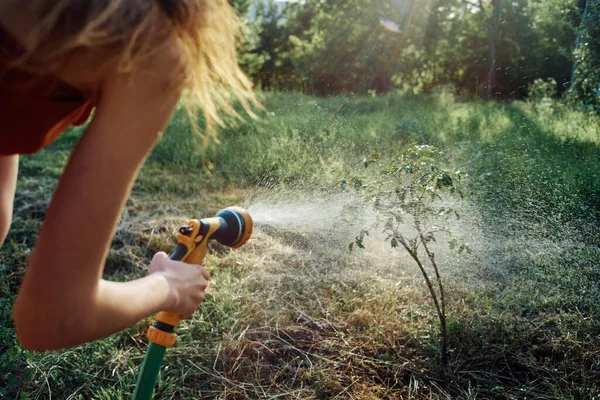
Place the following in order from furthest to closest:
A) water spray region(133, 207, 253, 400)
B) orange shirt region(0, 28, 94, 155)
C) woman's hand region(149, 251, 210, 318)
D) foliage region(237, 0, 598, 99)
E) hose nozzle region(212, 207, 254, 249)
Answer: foliage region(237, 0, 598, 99) → hose nozzle region(212, 207, 254, 249) → water spray region(133, 207, 253, 400) → woman's hand region(149, 251, 210, 318) → orange shirt region(0, 28, 94, 155)

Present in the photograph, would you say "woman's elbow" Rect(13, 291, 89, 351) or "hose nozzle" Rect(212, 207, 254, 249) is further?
"hose nozzle" Rect(212, 207, 254, 249)

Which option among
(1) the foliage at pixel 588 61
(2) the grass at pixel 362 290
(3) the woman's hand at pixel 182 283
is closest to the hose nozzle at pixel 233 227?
(3) the woman's hand at pixel 182 283

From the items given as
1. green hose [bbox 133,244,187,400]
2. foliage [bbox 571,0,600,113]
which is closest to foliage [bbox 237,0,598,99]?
foliage [bbox 571,0,600,113]

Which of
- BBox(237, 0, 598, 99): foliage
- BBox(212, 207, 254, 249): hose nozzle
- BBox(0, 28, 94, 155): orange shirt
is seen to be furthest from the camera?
BBox(237, 0, 598, 99): foliage

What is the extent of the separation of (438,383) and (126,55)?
1880mm

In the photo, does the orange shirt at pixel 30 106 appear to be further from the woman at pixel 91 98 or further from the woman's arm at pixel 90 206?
the woman's arm at pixel 90 206

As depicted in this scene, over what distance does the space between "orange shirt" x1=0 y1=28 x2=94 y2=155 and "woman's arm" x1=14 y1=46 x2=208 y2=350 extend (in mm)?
133

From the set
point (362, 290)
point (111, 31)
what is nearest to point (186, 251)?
point (111, 31)

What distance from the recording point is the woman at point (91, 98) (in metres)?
0.85

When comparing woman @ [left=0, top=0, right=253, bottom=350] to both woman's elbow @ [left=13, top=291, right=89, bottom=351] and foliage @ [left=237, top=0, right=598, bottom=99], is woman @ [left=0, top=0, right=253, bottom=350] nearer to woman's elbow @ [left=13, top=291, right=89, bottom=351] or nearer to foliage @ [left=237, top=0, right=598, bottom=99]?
woman's elbow @ [left=13, top=291, right=89, bottom=351]

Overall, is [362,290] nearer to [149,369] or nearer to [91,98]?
[149,369]

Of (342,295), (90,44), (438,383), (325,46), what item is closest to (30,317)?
(90,44)

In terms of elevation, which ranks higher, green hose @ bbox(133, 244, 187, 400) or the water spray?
the water spray

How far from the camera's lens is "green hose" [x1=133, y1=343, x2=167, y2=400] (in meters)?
1.44
